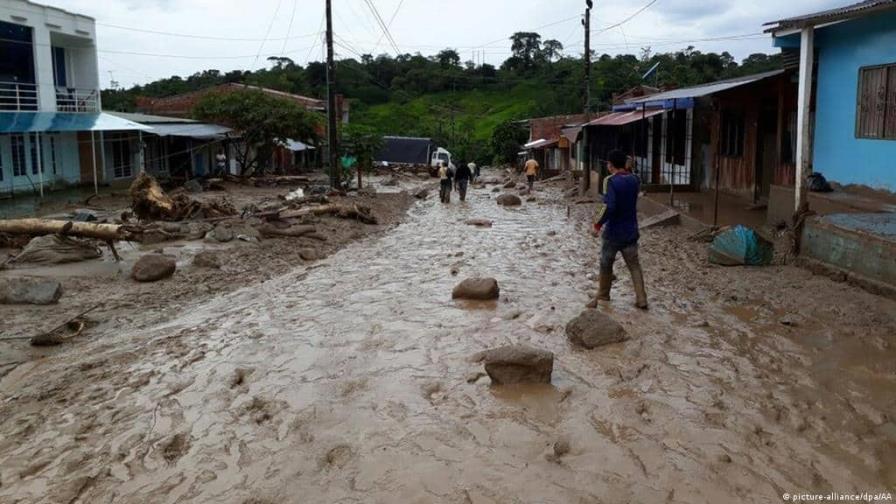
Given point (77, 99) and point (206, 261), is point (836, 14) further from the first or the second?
point (77, 99)

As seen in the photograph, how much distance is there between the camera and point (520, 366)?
19.0ft

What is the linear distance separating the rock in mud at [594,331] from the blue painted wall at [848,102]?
6.11 metres

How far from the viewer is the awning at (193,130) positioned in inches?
1072

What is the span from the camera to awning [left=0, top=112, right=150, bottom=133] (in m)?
20.5

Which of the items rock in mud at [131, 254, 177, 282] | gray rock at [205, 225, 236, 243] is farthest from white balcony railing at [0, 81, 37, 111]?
rock in mud at [131, 254, 177, 282]

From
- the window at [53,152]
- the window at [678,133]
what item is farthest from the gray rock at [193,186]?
the window at [678,133]

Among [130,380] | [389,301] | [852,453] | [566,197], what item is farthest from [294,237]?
[566,197]

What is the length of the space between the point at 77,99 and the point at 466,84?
196 feet

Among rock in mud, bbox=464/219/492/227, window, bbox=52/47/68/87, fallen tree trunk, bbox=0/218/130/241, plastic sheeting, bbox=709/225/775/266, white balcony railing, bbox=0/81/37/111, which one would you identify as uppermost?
window, bbox=52/47/68/87

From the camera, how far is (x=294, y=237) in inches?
585

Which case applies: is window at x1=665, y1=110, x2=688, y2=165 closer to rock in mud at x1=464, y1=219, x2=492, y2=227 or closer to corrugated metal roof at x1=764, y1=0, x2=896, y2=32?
rock in mud at x1=464, y1=219, x2=492, y2=227

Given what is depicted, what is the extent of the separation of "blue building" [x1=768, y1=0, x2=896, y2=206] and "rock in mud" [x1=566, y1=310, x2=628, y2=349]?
489 cm

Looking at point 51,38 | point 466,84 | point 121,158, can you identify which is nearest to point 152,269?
point 51,38

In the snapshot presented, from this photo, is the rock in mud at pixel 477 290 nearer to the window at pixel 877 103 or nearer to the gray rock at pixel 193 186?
the window at pixel 877 103
